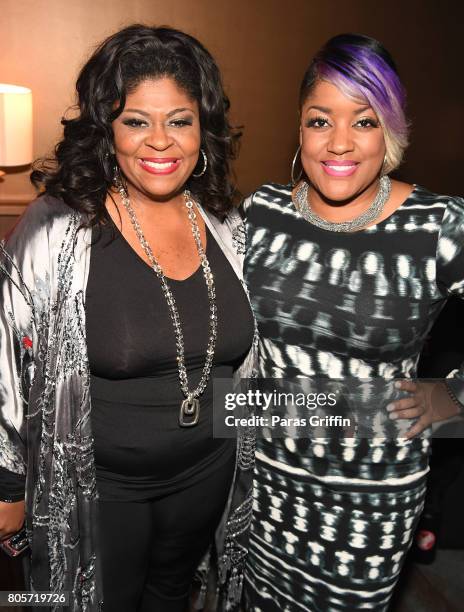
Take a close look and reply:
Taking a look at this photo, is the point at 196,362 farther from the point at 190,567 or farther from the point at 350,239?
the point at 190,567

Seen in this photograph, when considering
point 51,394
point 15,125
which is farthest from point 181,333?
point 15,125

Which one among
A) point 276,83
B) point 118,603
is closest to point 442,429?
point 118,603

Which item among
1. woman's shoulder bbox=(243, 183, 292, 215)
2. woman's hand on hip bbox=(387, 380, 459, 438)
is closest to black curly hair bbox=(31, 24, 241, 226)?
woman's shoulder bbox=(243, 183, 292, 215)

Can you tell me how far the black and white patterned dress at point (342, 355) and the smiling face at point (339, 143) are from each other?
0.42 ft

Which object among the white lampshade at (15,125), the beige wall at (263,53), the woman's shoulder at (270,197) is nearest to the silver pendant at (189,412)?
the woman's shoulder at (270,197)

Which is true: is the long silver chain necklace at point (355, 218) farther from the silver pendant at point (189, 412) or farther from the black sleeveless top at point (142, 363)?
the silver pendant at point (189, 412)

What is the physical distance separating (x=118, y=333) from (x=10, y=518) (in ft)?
2.04

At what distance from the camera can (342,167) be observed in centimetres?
163

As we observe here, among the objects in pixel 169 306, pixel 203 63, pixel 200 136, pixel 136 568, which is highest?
pixel 203 63

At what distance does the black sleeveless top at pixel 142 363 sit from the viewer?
1.54 metres

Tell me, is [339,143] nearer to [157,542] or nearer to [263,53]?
[157,542]

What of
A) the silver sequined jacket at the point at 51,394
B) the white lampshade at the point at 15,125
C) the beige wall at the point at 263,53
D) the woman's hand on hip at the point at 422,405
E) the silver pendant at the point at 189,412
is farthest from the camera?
the beige wall at the point at 263,53

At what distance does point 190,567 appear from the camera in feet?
6.30

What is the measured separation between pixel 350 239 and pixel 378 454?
60cm
